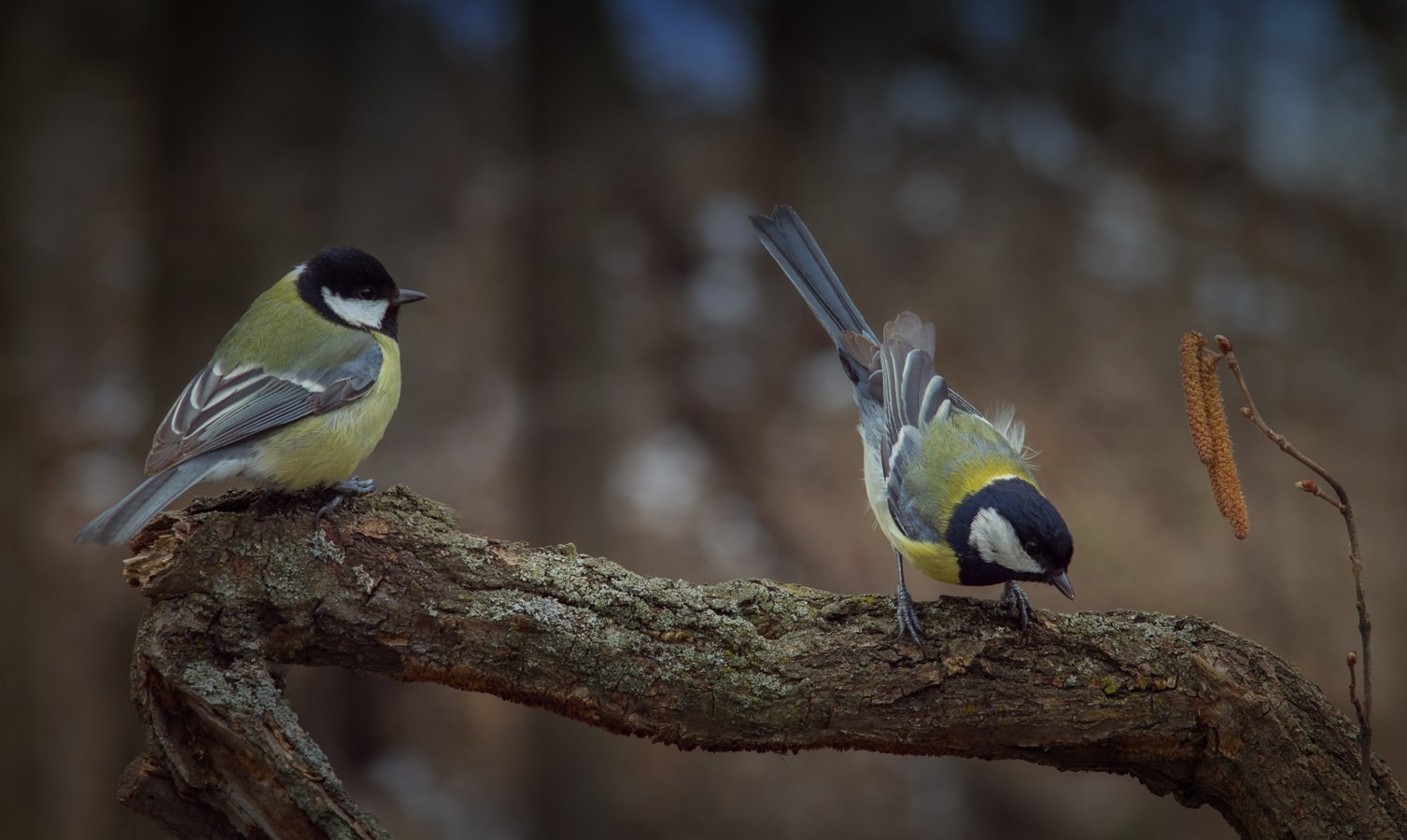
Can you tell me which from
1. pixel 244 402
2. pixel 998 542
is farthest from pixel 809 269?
pixel 244 402

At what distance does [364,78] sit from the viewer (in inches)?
156

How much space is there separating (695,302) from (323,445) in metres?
2.43

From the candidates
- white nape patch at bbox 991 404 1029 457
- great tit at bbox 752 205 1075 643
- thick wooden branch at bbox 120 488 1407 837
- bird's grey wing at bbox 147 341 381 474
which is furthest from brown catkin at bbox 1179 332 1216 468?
bird's grey wing at bbox 147 341 381 474

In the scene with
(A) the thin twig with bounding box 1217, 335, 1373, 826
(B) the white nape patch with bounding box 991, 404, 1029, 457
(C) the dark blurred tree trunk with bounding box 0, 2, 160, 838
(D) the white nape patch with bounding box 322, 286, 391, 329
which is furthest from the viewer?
(C) the dark blurred tree trunk with bounding box 0, 2, 160, 838

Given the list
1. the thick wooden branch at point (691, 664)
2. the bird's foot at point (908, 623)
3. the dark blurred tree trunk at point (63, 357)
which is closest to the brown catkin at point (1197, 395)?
the thick wooden branch at point (691, 664)

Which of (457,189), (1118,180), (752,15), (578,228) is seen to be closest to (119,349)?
(457,189)

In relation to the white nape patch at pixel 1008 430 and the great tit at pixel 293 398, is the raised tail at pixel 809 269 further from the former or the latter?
the great tit at pixel 293 398

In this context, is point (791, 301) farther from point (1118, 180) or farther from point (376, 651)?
point (376, 651)

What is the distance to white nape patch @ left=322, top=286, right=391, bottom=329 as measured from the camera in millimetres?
2352

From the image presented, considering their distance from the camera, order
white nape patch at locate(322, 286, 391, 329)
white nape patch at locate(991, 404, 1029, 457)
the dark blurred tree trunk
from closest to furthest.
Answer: white nape patch at locate(322, 286, 391, 329) < white nape patch at locate(991, 404, 1029, 457) < the dark blurred tree trunk

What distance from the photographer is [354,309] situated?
2.37 m

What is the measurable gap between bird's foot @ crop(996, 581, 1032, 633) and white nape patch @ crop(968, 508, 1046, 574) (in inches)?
3.0

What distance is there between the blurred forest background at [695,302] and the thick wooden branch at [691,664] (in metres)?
1.97

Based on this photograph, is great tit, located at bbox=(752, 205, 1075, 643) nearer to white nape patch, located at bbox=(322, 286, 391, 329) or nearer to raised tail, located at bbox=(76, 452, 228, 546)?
white nape patch, located at bbox=(322, 286, 391, 329)
